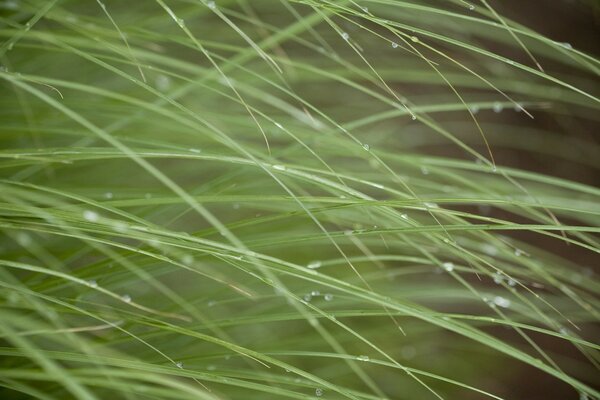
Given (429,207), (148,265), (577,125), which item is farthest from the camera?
(577,125)

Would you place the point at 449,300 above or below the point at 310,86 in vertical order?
below

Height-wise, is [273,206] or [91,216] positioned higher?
[273,206]

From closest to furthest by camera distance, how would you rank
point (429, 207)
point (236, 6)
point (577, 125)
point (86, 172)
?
point (429, 207)
point (86, 172)
point (236, 6)
point (577, 125)

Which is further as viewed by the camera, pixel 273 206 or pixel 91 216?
pixel 273 206

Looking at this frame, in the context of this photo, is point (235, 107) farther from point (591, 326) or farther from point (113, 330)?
point (591, 326)

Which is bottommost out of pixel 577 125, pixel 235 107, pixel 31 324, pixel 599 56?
pixel 31 324

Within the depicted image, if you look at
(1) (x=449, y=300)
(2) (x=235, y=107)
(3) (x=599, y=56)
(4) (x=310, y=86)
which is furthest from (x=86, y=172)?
(3) (x=599, y=56)

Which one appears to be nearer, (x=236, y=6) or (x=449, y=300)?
(x=236, y=6)
